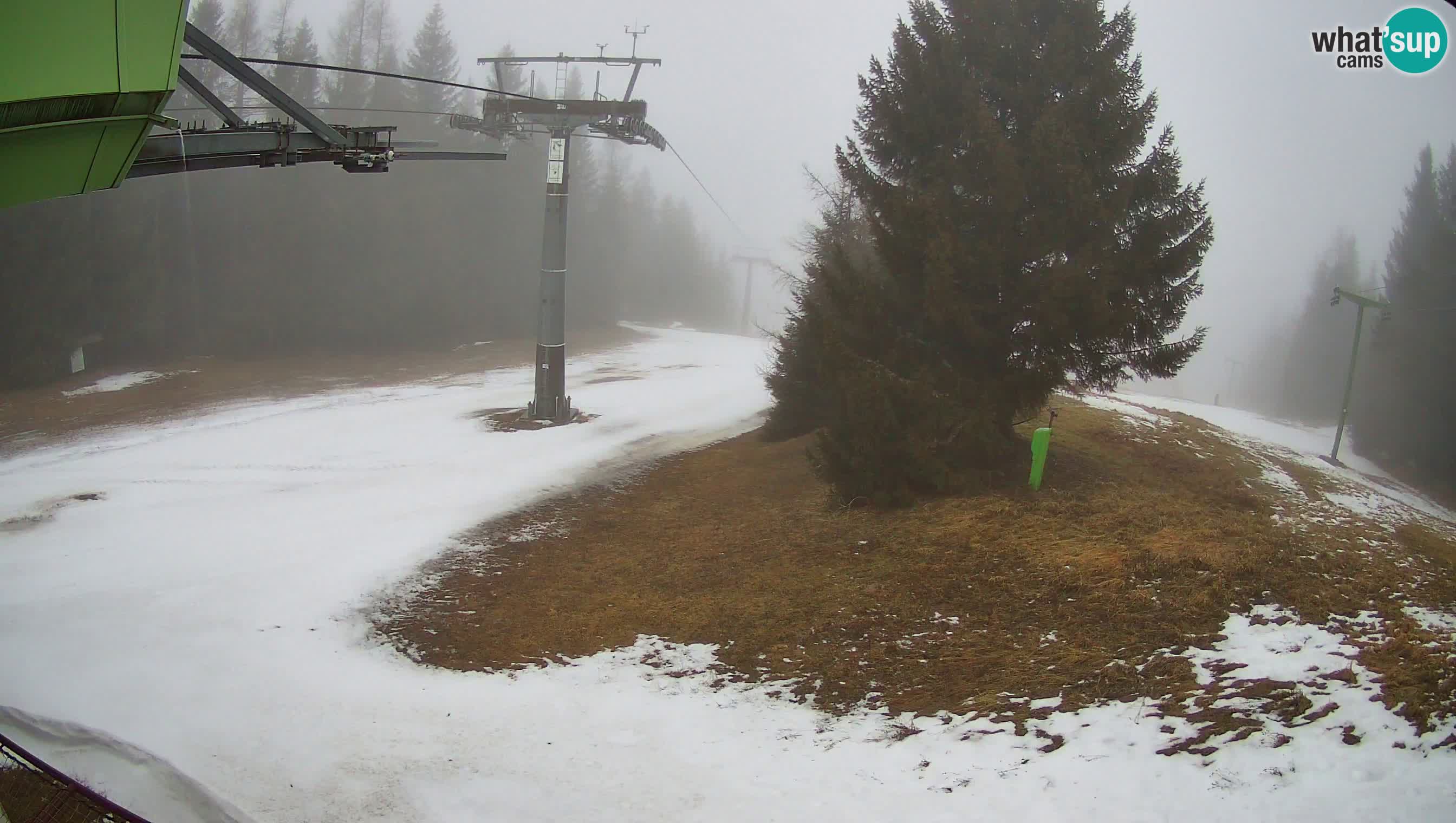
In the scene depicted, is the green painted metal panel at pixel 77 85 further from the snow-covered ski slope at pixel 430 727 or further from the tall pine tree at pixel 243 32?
→ the tall pine tree at pixel 243 32

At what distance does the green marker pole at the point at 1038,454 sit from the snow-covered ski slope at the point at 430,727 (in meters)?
4.34

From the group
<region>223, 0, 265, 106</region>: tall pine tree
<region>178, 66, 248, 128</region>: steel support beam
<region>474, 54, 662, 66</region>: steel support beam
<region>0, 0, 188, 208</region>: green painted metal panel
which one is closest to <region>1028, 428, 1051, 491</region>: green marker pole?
<region>178, 66, 248, 128</region>: steel support beam

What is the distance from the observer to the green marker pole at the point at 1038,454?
1129 cm

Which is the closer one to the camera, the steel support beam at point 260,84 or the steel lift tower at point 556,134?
the steel support beam at point 260,84

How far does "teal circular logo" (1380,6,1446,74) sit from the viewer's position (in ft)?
34.0

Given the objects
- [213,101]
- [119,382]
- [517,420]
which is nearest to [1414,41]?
[213,101]

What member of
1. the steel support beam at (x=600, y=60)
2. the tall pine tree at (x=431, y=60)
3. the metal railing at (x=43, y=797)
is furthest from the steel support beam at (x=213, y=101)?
the tall pine tree at (x=431, y=60)

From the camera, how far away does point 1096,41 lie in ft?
38.2

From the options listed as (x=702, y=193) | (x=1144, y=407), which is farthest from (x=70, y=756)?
(x=702, y=193)

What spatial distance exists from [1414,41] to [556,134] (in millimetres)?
16157

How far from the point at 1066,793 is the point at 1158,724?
3.26ft

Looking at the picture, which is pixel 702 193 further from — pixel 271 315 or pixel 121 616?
pixel 121 616

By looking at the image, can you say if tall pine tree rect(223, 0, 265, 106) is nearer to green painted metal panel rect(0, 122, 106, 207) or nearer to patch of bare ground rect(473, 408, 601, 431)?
patch of bare ground rect(473, 408, 601, 431)

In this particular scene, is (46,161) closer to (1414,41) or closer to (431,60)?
(1414,41)
